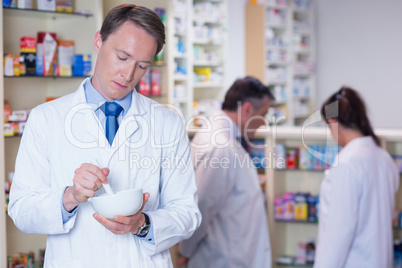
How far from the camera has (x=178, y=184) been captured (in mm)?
1775

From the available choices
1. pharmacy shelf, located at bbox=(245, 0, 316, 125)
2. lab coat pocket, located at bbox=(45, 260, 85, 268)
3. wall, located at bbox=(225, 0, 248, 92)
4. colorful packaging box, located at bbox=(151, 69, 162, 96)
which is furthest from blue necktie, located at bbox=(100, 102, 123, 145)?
pharmacy shelf, located at bbox=(245, 0, 316, 125)

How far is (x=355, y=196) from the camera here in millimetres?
2557

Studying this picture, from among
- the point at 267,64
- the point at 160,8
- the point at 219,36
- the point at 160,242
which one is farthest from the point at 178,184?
the point at 267,64

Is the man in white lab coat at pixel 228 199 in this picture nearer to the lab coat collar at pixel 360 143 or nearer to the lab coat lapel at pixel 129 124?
the lab coat collar at pixel 360 143

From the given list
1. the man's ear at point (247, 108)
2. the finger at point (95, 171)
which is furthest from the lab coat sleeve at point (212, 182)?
the finger at point (95, 171)

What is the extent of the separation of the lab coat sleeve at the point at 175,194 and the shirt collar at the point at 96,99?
0.14m

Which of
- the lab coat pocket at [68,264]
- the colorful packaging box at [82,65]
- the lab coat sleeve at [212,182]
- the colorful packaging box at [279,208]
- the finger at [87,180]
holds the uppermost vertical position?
the colorful packaging box at [82,65]

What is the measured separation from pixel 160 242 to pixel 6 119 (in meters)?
1.09

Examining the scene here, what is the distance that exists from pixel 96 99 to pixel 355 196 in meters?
1.33

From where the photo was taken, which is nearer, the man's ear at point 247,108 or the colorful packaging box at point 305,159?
the man's ear at point 247,108

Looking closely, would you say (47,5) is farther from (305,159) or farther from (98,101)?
(305,159)

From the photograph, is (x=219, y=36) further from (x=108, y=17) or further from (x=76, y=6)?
(x=108, y=17)

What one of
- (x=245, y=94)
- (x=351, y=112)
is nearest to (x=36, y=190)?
(x=351, y=112)

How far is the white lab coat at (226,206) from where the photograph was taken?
2922 mm
